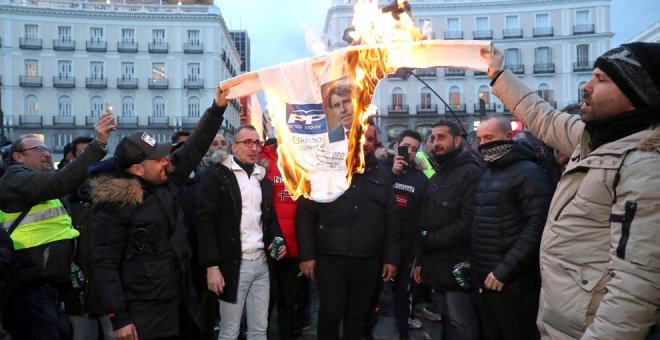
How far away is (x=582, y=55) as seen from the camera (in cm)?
4866

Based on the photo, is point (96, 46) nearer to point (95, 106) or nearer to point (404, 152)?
point (95, 106)

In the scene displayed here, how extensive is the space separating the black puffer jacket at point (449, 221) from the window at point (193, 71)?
48.6m

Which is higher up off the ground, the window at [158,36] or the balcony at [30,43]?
the window at [158,36]

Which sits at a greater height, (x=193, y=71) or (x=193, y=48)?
(x=193, y=48)

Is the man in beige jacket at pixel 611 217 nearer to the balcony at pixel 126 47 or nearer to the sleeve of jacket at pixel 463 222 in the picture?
the sleeve of jacket at pixel 463 222

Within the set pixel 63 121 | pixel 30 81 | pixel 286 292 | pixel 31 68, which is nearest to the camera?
pixel 286 292

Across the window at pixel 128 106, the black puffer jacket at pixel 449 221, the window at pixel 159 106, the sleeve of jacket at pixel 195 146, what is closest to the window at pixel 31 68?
the window at pixel 128 106

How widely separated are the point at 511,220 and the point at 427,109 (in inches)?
1816

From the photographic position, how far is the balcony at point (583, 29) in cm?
4819

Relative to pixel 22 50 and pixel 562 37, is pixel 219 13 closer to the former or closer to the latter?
pixel 22 50

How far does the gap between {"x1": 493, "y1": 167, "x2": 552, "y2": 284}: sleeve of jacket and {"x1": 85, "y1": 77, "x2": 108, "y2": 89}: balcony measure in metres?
51.4

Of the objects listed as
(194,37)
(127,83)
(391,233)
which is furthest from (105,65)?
(391,233)

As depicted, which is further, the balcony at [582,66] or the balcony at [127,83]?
the balcony at [127,83]

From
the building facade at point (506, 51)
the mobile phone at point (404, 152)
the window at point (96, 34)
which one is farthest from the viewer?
the window at point (96, 34)
